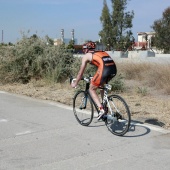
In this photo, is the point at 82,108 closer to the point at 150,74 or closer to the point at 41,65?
the point at 41,65

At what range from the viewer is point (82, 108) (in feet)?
25.4

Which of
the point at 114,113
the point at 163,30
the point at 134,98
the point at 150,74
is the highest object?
the point at 163,30

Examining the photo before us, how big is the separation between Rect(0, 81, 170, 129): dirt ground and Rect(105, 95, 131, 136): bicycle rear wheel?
0.98 metres

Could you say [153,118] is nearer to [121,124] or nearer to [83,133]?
[121,124]

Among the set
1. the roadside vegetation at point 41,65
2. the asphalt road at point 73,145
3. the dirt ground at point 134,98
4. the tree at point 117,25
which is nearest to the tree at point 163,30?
the tree at point 117,25

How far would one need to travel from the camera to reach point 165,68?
45.3 ft

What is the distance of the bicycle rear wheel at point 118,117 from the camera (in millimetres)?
6577

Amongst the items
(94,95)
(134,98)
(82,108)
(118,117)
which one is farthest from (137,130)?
(134,98)

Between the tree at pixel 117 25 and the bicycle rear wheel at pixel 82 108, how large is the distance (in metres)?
29.4

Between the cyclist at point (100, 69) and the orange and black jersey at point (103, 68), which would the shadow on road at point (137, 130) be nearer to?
the cyclist at point (100, 69)

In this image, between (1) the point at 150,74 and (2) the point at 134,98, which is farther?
(1) the point at 150,74

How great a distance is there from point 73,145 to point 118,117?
43.1 inches

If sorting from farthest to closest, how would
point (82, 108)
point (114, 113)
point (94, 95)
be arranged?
point (82, 108)
point (94, 95)
point (114, 113)

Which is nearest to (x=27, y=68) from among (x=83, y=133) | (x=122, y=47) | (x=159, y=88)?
(x=159, y=88)
